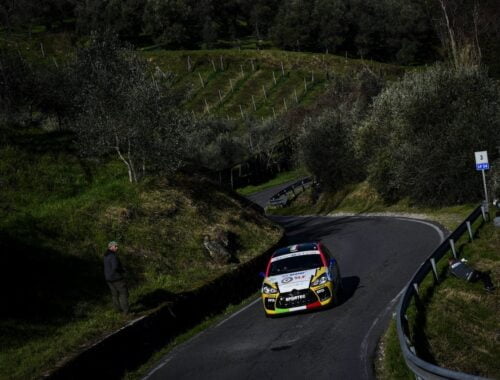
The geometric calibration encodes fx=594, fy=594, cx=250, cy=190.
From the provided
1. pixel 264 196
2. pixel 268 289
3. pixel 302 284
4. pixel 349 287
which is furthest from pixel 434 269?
pixel 264 196

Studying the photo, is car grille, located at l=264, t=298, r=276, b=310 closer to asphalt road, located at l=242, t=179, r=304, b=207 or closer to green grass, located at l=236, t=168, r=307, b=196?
asphalt road, located at l=242, t=179, r=304, b=207

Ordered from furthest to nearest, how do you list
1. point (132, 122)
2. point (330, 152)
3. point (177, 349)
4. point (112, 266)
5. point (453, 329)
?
1. point (330, 152)
2. point (132, 122)
3. point (112, 266)
4. point (177, 349)
5. point (453, 329)

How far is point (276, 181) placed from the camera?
64.2m

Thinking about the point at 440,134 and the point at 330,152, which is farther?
the point at 330,152

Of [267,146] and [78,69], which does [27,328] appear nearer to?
[78,69]

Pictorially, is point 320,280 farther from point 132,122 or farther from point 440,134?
point 440,134

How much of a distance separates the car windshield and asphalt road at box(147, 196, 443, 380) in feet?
4.10

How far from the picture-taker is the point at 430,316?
45.2ft

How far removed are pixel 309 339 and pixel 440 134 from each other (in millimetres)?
23634

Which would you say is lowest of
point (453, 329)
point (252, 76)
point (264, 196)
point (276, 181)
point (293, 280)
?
point (264, 196)

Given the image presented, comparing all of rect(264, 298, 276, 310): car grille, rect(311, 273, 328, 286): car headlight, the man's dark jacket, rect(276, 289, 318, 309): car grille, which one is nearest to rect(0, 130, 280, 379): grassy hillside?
the man's dark jacket

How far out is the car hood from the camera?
14.9m

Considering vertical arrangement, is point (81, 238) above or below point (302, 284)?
above

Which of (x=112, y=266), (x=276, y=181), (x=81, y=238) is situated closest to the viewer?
(x=112, y=266)
